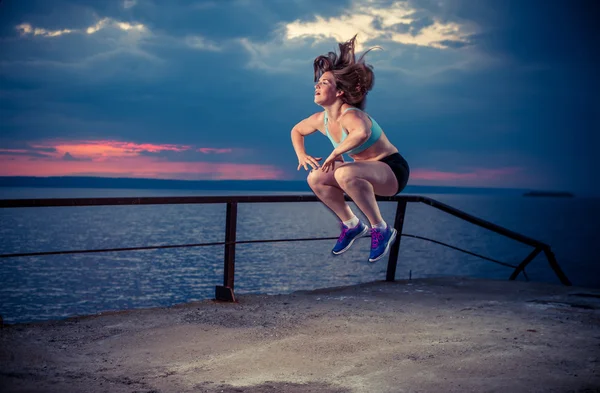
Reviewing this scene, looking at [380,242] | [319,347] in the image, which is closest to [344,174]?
[380,242]

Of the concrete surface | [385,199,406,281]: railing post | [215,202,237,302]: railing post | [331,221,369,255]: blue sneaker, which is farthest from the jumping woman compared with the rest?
[385,199,406,281]: railing post

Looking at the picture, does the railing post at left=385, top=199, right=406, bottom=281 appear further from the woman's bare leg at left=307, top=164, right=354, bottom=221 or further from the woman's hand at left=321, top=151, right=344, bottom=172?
the woman's hand at left=321, top=151, right=344, bottom=172

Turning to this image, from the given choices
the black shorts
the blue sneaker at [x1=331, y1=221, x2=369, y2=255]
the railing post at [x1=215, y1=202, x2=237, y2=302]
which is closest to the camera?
the black shorts

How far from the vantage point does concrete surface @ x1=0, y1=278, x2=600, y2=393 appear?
4.07 metres

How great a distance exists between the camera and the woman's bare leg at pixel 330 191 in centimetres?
288

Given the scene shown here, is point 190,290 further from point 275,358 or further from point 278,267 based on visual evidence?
point 275,358

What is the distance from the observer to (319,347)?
194 inches

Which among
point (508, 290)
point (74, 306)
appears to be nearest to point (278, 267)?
point (74, 306)

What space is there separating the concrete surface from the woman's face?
2.06 meters

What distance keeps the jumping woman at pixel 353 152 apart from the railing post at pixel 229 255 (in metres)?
3.78

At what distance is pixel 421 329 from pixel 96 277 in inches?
2523

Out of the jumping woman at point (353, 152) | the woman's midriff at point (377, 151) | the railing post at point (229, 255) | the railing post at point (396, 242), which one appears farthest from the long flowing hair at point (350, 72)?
the railing post at point (396, 242)

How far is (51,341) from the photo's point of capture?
16.7 ft

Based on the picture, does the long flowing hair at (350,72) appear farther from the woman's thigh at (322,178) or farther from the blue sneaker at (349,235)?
the blue sneaker at (349,235)
